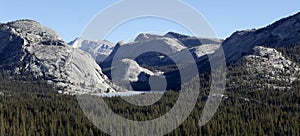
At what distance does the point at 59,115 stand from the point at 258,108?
9148cm

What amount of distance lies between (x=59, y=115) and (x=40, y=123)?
50.2ft

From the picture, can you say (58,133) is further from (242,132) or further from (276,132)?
(276,132)

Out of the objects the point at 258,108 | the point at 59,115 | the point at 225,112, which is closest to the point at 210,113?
the point at 225,112

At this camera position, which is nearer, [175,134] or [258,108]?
[175,134]

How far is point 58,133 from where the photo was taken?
16238 centimetres

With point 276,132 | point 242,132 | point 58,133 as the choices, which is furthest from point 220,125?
point 58,133

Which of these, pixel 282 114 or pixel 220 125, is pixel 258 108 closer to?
pixel 282 114

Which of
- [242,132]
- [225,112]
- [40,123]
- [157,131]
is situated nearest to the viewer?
[242,132]

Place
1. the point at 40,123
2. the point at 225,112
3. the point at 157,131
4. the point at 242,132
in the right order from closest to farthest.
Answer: the point at 242,132, the point at 157,131, the point at 40,123, the point at 225,112

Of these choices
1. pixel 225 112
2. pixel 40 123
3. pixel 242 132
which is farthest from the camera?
pixel 225 112

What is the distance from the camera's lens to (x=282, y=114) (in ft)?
580

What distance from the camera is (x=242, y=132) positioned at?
505 ft

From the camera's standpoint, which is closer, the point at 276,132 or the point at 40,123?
the point at 276,132

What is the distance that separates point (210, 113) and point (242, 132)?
1605 inches
